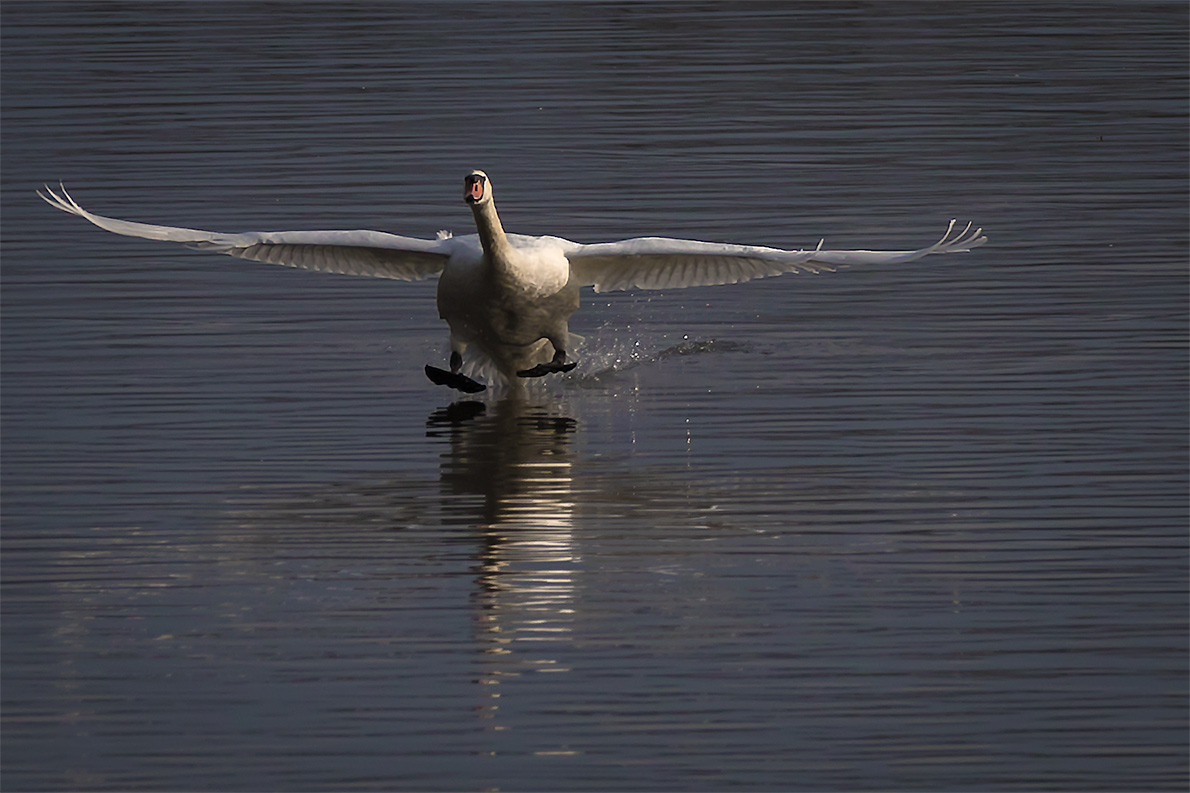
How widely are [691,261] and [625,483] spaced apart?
253 cm

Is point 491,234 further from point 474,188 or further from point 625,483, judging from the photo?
point 625,483

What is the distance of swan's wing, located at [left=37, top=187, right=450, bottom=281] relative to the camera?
12.6m

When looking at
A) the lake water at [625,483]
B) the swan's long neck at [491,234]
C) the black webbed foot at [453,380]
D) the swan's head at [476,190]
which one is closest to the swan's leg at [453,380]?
the black webbed foot at [453,380]

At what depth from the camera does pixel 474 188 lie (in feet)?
38.6

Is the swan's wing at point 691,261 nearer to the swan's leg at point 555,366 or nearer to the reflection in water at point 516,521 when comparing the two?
the swan's leg at point 555,366

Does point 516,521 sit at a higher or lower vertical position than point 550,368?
lower

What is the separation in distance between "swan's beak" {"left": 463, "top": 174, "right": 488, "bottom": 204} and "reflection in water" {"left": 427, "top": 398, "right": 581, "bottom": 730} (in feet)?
3.56

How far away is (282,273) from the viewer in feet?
49.7

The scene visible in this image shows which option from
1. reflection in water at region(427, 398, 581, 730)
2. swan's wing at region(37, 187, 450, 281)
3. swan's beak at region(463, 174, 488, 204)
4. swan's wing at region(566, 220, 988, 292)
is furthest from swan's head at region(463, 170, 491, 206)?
reflection in water at region(427, 398, 581, 730)

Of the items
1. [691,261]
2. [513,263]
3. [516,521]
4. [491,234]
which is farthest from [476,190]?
[516,521]

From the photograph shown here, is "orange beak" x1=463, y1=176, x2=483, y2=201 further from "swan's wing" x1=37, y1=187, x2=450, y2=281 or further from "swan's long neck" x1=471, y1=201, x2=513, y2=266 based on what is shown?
"swan's wing" x1=37, y1=187, x2=450, y2=281

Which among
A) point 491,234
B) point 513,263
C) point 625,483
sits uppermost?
point 491,234

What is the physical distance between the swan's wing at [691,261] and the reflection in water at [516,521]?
34.8 inches

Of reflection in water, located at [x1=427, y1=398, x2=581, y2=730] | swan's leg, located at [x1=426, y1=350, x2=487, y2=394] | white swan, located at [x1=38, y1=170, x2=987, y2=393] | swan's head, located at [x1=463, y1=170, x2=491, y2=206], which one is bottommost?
reflection in water, located at [x1=427, y1=398, x2=581, y2=730]
